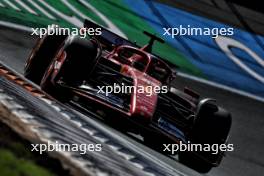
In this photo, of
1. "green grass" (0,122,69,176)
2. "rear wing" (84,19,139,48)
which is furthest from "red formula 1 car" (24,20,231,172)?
"green grass" (0,122,69,176)

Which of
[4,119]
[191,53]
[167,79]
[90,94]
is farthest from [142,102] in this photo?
[191,53]

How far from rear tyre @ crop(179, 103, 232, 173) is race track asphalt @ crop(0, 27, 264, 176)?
372mm

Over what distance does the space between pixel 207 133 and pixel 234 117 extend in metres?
4.66

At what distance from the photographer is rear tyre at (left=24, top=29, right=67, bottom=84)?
10.2 metres

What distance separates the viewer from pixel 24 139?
4734mm

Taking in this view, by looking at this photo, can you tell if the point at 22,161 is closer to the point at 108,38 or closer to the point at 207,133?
the point at 207,133

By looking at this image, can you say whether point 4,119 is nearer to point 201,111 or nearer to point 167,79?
point 201,111

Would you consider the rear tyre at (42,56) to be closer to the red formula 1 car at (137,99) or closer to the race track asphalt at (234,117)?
the red formula 1 car at (137,99)

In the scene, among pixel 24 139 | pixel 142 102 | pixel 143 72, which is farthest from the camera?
pixel 143 72

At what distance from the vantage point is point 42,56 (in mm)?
10156

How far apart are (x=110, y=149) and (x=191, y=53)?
35.0 ft

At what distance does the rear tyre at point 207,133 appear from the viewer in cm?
908

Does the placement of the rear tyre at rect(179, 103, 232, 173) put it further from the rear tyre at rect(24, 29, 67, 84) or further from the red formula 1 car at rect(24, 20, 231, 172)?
the rear tyre at rect(24, 29, 67, 84)

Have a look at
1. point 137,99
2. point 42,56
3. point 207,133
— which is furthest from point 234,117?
point 137,99
